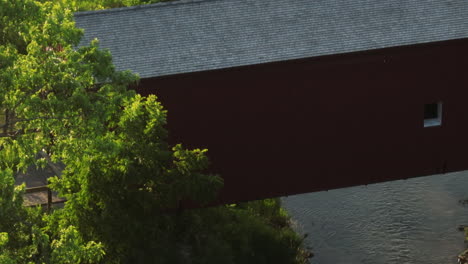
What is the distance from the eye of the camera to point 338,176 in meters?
20.3

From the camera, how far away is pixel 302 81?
19.3 meters

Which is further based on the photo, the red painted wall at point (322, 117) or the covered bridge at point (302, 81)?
the red painted wall at point (322, 117)

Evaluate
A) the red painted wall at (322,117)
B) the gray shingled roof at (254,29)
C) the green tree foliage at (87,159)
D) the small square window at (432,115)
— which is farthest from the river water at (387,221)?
the gray shingled roof at (254,29)

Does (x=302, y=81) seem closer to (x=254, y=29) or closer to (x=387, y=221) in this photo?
(x=254, y=29)

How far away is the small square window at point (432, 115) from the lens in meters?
20.5

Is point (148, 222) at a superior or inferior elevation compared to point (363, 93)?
inferior

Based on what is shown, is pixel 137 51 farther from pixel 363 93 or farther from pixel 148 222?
pixel 363 93

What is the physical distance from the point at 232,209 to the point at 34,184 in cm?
579

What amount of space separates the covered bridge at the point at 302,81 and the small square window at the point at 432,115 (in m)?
0.02

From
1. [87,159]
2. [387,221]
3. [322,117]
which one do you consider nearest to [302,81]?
[322,117]

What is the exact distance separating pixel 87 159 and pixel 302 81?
5666mm

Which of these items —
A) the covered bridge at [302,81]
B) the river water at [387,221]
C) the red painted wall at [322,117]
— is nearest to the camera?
the covered bridge at [302,81]

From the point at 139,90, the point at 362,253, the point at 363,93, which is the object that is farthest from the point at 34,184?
the point at 362,253

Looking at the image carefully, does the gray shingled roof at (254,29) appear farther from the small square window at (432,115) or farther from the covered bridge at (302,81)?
the small square window at (432,115)
